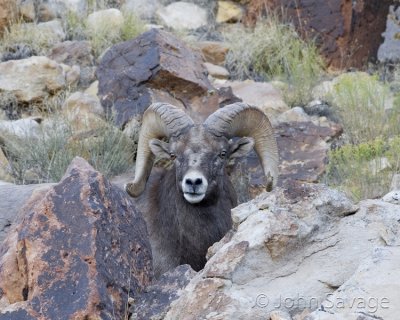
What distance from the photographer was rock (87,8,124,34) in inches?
642

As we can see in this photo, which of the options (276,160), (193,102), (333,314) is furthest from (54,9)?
(333,314)

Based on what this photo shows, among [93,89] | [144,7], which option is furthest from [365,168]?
[144,7]

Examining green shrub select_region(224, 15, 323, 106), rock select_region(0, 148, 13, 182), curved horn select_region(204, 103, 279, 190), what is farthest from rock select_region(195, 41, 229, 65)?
curved horn select_region(204, 103, 279, 190)

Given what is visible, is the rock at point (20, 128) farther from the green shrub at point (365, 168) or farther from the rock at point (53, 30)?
the green shrub at point (365, 168)

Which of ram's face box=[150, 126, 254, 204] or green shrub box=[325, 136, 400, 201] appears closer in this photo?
ram's face box=[150, 126, 254, 204]

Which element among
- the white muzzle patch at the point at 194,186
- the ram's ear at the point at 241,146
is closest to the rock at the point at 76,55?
the ram's ear at the point at 241,146

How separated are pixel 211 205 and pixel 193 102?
3.81 meters

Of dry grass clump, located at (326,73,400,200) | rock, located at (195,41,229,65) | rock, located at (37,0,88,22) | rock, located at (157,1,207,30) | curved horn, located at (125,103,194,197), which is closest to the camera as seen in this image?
curved horn, located at (125,103,194,197)

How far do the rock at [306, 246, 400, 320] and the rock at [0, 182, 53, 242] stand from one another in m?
3.56

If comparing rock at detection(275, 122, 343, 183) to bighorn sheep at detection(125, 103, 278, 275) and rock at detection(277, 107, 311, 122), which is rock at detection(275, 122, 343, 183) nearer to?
rock at detection(277, 107, 311, 122)

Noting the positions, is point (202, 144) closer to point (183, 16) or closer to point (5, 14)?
point (5, 14)

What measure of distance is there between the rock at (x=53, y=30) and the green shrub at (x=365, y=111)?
17.0 feet

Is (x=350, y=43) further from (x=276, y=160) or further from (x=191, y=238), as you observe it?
(x=191, y=238)

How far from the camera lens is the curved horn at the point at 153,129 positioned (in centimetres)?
862
